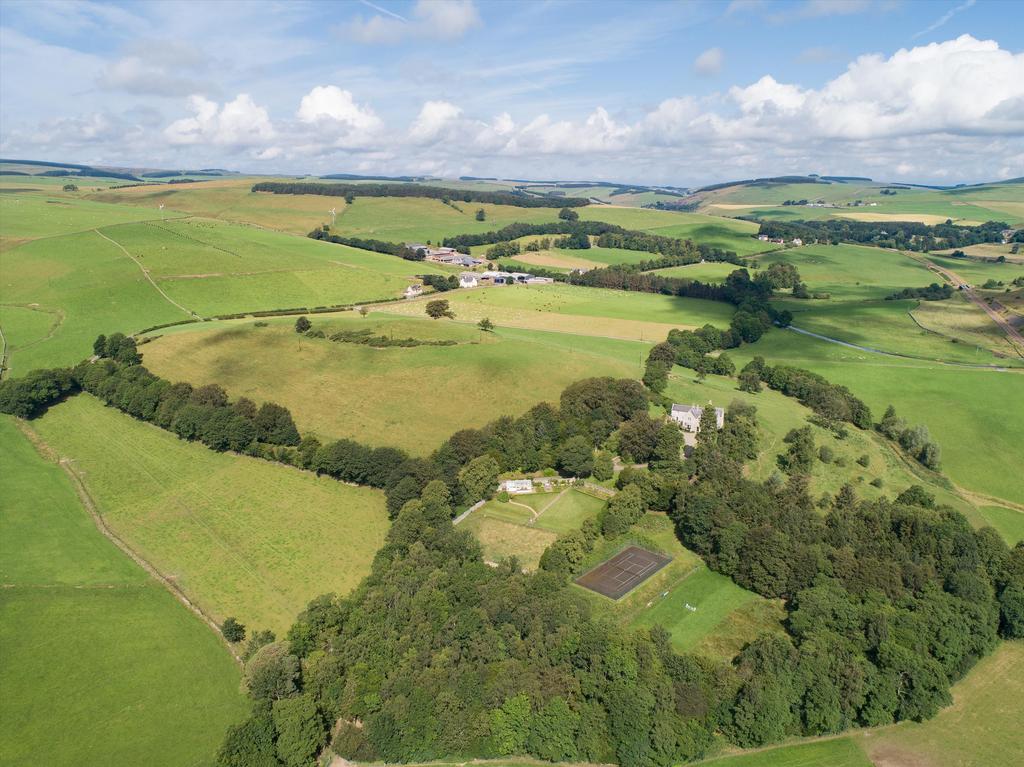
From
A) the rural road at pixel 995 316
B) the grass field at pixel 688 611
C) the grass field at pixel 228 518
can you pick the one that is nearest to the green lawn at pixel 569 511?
the grass field at pixel 688 611

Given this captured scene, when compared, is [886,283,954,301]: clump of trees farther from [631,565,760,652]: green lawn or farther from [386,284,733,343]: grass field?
[631,565,760,652]: green lawn

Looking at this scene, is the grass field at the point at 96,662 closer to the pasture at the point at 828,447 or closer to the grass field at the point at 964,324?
the pasture at the point at 828,447

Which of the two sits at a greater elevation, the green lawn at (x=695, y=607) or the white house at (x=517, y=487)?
the white house at (x=517, y=487)

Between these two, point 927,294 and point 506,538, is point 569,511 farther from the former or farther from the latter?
point 927,294

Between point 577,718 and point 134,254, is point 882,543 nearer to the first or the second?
point 577,718

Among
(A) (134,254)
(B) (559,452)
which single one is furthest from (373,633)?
(A) (134,254)
